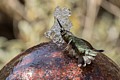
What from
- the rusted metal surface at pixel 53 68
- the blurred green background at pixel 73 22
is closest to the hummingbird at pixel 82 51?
the rusted metal surface at pixel 53 68

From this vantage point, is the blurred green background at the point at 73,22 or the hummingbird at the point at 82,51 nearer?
the hummingbird at the point at 82,51

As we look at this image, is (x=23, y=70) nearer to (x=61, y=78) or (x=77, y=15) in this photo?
(x=61, y=78)

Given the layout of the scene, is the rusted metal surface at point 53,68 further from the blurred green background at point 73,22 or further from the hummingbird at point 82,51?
the blurred green background at point 73,22

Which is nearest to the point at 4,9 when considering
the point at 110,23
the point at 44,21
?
the point at 44,21

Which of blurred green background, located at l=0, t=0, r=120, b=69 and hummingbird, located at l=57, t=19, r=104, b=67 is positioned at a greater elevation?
blurred green background, located at l=0, t=0, r=120, b=69

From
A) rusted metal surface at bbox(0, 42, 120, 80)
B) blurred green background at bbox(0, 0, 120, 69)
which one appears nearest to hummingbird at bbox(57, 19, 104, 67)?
rusted metal surface at bbox(0, 42, 120, 80)

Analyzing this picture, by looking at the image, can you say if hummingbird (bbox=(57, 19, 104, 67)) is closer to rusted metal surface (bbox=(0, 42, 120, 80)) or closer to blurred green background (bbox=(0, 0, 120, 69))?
rusted metal surface (bbox=(0, 42, 120, 80))
